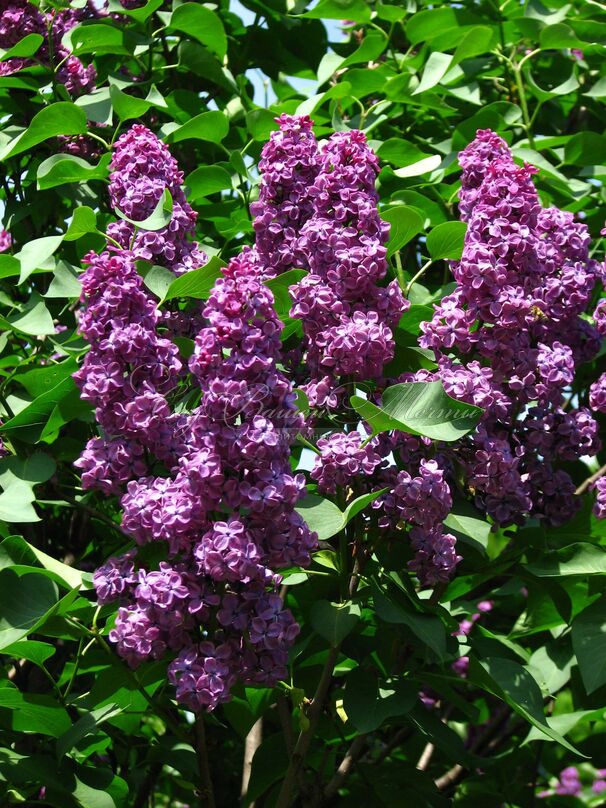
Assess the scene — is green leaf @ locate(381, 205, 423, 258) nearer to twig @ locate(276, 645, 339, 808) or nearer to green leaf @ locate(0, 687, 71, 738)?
twig @ locate(276, 645, 339, 808)

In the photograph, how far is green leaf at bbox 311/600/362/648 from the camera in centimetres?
153

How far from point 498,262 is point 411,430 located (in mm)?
350

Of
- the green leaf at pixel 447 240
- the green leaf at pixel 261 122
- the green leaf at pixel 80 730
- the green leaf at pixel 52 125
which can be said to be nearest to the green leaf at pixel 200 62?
the green leaf at pixel 261 122

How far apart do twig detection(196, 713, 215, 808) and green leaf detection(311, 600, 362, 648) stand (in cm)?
22

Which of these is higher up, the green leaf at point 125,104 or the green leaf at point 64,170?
the green leaf at point 125,104

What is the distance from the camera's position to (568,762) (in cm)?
318

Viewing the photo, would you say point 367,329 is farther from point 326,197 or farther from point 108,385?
point 108,385

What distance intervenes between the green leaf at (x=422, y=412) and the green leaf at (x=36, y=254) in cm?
66

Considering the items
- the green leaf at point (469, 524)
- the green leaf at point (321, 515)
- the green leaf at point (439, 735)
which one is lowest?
the green leaf at point (439, 735)

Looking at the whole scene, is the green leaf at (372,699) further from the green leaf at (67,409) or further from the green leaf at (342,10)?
the green leaf at (342,10)

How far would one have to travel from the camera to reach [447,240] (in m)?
1.87

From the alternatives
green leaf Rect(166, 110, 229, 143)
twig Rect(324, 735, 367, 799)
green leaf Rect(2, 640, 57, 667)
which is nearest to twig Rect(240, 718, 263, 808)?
twig Rect(324, 735, 367, 799)

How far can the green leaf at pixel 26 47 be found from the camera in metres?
2.24

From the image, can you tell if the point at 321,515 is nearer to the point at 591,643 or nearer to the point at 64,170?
the point at 591,643
